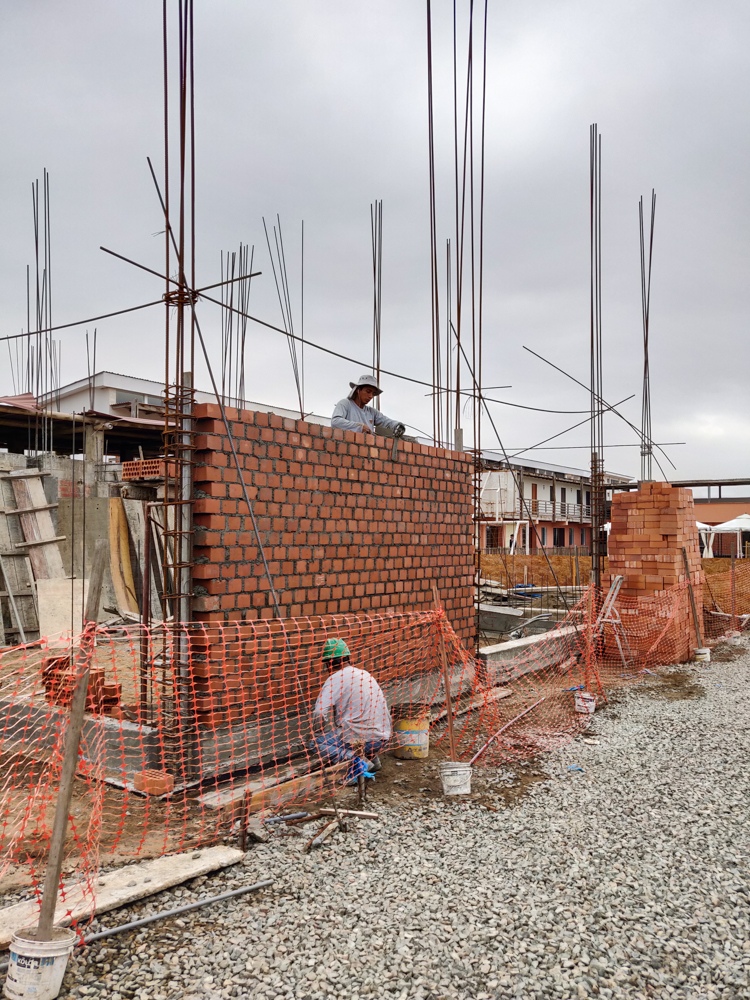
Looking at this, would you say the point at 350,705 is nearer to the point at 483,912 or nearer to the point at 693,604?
the point at 483,912

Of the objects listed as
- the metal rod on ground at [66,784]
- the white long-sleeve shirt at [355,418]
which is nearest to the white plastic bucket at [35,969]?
the metal rod on ground at [66,784]

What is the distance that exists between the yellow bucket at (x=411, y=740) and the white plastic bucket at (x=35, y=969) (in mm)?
3329

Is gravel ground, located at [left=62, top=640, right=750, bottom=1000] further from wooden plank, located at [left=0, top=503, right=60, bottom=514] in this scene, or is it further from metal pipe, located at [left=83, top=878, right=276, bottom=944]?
wooden plank, located at [left=0, top=503, right=60, bottom=514]

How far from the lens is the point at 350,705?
4992 mm

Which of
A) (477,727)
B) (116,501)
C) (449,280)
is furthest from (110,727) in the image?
(116,501)

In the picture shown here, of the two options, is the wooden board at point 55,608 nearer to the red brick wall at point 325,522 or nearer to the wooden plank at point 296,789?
the red brick wall at point 325,522

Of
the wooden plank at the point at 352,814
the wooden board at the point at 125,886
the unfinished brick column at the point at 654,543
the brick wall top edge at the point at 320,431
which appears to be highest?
the brick wall top edge at the point at 320,431

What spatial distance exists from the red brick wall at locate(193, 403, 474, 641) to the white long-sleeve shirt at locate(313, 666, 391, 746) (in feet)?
2.56

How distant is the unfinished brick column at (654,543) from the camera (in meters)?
10.2

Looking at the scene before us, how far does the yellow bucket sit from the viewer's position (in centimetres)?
556

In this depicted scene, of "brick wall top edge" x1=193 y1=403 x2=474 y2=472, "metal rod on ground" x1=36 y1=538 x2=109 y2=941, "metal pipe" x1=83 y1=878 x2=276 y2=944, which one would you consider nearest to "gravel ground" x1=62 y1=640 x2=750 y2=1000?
"metal pipe" x1=83 y1=878 x2=276 y2=944

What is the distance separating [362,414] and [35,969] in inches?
209

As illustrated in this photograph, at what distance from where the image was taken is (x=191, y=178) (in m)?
5.11

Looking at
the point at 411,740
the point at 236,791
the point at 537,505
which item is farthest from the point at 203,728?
the point at 537,505
